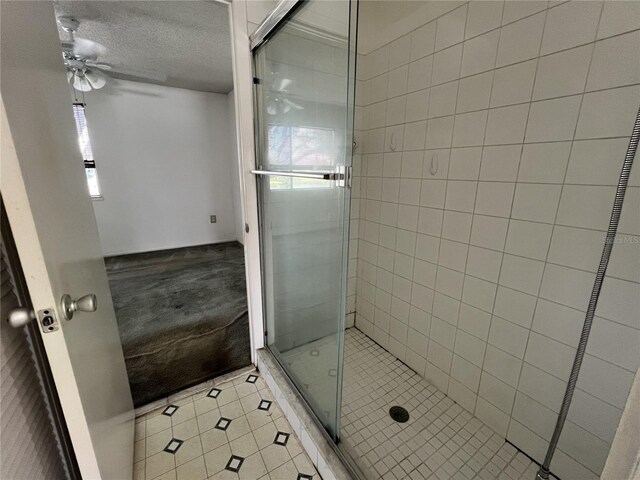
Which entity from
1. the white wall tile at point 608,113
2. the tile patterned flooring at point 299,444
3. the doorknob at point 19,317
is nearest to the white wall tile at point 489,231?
the white wall tile at point 608,113

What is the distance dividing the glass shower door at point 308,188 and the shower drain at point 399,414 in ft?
1.52

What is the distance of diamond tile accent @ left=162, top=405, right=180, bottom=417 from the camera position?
58.5 inches

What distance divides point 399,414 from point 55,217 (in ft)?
5.73

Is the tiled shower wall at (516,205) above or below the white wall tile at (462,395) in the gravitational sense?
above

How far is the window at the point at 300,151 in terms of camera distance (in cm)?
115

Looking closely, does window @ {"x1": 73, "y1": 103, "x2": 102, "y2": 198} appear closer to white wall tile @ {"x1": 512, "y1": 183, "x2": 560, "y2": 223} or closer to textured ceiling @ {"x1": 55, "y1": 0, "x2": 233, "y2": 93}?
textured ceiling @ {"x1": 55, "y1": 0, "x2": 233, "y2": 93}


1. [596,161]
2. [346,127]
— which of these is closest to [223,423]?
[346,127]

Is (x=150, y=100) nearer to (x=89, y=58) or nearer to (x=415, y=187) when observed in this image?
(x=89, y=58)

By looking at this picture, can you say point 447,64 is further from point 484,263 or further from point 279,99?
point 484,263

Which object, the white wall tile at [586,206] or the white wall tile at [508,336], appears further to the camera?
the white wall tile at [508,336]

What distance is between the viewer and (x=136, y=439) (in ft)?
4.38

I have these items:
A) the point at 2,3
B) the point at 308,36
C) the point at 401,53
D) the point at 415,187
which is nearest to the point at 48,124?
the point at 2,3

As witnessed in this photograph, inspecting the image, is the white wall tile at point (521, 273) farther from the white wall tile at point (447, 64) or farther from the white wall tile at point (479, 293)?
the white wall tile at point (447, 64)

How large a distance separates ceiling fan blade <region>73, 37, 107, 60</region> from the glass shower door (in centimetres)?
212
